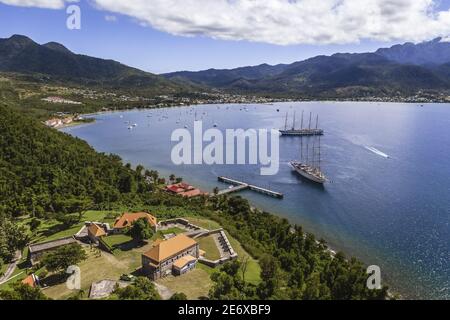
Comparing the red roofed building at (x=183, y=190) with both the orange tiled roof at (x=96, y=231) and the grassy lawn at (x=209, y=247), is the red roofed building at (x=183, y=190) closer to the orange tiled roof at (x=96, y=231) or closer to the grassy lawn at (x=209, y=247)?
the grassy lawn at (x=209, y=247)

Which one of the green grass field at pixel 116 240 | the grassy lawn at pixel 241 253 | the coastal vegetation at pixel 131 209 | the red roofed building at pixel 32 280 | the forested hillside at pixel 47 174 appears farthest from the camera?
the forested hillside at pixel 47 174

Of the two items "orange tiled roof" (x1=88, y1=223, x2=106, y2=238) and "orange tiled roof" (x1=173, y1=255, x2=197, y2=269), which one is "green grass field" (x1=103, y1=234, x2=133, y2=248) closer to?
"orange tiled roof" (x1=88, y1=223, x2=106, y2=238)

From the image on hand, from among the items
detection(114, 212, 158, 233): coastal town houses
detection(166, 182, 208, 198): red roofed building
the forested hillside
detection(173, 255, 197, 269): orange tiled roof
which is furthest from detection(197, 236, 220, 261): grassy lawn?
the forested hillside

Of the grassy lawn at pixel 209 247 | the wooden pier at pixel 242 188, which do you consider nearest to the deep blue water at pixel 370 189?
the wooden pier at pixel 242 188

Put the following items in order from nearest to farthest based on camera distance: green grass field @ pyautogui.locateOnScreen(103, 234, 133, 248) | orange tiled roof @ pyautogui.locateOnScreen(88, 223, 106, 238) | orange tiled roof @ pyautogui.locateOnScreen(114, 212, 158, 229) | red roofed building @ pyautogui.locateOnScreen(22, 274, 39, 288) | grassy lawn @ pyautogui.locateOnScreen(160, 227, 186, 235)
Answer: red roofed building @ pyautogui.locateOnScreen(22, 274, 39, 288)
green grass field @ pyautogui.locateOnScreen(103, 234, 133, 248)
orange tiled roof @ pyautogui.locateOnScreen(88, 223, 106, 238)
orange tiled roof @ pyautogui.locateOnScreen(114, 212, 158, 229)
grassy lawn @ pyautogui.locateOnScreen(160, 227, 186, 235)

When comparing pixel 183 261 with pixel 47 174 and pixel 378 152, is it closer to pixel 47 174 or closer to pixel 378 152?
pixel 47 174

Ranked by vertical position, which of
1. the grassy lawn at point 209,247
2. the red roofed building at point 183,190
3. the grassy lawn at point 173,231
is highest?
the red roofed building at point 183,190
